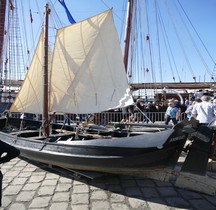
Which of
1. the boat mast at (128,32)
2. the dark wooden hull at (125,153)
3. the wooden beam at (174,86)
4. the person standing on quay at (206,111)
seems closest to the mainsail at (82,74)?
the person standing on quay at (206,111)

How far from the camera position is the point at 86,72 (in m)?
6.67

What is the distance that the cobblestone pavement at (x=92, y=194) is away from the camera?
346cm

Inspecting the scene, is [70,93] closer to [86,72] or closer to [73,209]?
[86,72]

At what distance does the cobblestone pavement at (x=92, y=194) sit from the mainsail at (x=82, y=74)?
2442 millimetres

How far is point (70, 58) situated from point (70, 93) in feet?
3.58

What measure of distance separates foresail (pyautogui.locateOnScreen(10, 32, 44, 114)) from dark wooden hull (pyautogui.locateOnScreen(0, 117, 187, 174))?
281 centimetres

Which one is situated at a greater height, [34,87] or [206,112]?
[34,87]

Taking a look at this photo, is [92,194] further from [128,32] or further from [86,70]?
[128,32]

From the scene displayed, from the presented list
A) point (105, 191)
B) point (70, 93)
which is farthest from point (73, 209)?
point (70, 93)

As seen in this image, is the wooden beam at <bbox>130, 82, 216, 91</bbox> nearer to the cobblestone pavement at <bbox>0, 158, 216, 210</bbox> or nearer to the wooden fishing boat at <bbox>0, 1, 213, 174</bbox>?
the wooden fishing boat at <bbox>0, 1, 213, 174</bbox>

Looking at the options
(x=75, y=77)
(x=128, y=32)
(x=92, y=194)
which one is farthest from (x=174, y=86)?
(x=92, y=194)

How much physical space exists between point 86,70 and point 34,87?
175 cm

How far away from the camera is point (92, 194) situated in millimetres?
3895

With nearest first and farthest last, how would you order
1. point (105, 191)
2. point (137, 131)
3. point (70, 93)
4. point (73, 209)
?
1. point (73, 209)
2. point (105, 191)
3. point (137, 131)
4. point (70, 93)
